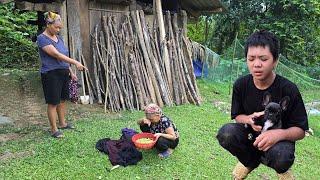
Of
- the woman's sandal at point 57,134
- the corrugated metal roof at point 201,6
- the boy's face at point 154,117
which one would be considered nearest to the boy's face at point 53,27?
the woman's sandal at point 57,134

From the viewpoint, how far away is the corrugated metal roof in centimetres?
1168

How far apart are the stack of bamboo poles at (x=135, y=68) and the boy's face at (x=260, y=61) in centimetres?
546

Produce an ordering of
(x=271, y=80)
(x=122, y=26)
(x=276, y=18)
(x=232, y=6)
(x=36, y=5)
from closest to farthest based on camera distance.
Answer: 1. (x=271, y=80)
2. (x=36, y=5)
3. (x=122, y=26)
4. (x=276, y=18)
5. (x=232, y=6)

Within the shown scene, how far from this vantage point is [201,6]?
12.2m

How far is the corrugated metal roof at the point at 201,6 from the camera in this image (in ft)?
38.3

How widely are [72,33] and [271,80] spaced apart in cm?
613

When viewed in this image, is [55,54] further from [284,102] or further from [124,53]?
[284,102]

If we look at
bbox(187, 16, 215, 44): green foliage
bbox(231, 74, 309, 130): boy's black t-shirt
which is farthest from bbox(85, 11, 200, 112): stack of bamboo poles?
bbox(187, 16, 215, 44): green foliage

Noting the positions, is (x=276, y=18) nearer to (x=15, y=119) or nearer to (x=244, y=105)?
(x=15, y=119)

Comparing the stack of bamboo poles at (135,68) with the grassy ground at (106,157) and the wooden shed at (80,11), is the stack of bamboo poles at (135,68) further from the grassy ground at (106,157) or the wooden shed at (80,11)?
the grassy ground at (106,157)

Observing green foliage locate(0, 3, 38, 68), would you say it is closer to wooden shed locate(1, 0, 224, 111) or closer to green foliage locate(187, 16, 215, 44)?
wooden shed locate(1, 0, 224, 111)

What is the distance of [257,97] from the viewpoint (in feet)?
8.67

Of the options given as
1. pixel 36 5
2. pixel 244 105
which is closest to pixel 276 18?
pixel 36 5

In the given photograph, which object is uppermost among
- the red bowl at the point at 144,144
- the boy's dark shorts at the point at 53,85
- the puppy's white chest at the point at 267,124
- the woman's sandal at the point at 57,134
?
the puppy's white chest at the point at 267,124
